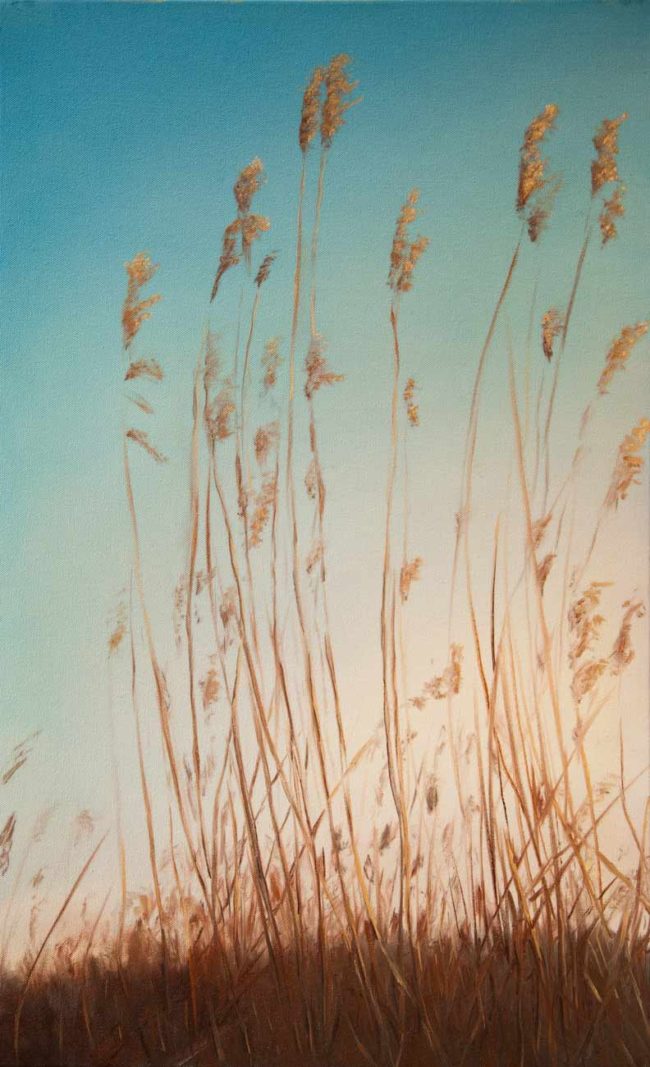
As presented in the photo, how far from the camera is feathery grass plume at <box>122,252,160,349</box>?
60.6 inches

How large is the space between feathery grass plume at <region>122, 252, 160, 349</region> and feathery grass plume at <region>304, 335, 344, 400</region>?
1.01 feet

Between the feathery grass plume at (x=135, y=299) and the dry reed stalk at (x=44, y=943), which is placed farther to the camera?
the feathery grass plume at (x=135, y=299)

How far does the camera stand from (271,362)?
5.07 ft

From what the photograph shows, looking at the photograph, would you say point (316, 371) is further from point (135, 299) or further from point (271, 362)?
point (135, 299)

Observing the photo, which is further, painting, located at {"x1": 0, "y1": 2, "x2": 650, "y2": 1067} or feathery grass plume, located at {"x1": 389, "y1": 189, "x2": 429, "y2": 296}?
feathery grass plume, located at {"x1": 389, "y1": 189, "x2": 429, "y2": 296}

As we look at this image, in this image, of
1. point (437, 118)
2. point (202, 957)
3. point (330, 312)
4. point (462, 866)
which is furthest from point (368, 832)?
point (437, 118)

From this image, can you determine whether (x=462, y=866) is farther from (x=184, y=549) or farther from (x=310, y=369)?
(x=310, y=369)

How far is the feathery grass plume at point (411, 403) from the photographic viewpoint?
5.08 feet

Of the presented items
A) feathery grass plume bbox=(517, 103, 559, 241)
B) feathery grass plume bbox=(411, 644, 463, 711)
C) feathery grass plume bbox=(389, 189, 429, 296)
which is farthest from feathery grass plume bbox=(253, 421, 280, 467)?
feathery grass plume bbox=(517, 103, 559, 241)

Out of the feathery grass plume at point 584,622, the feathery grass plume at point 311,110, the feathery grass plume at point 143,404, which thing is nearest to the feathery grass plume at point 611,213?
the feathery grass plume at point 311,110

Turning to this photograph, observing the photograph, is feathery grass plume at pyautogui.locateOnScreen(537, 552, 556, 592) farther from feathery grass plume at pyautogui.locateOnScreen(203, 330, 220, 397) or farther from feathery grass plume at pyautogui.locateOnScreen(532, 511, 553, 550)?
feathery grass plume at pyautogui.locateOnScreen(203, 330, 220, 397)

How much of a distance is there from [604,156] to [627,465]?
1.95ft

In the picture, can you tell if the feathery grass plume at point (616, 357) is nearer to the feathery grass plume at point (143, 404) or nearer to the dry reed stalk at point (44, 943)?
the feathery grass plume at point (143, 404)

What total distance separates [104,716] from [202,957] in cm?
46
